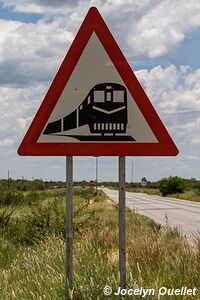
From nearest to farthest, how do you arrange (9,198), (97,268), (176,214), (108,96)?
(108,96), (97,268), (9,198), (176,214)

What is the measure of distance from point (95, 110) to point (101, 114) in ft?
0.20

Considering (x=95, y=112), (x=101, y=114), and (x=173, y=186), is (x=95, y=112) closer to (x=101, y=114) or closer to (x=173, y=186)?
(x=101, y=114)

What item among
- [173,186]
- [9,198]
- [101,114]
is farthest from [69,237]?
[173,186]

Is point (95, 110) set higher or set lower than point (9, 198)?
higher

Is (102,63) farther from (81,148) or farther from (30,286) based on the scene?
(30,286)

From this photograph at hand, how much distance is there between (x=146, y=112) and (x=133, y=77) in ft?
1.02

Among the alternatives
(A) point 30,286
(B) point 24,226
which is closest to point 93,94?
(A) point 30,286

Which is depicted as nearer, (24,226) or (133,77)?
(133,77)

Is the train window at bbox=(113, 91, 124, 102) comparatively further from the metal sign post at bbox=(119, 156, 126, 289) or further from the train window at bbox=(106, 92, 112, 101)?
the metal sign post at bbox=(119, 156, 126, 289)

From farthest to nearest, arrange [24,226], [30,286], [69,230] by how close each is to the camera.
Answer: [24,226], [30,286], [69,230]

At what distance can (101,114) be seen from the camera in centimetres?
541

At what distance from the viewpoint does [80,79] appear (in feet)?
17.9

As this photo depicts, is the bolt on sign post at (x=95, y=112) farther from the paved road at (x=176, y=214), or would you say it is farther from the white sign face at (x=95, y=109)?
the paved road at (x=176, y=214)

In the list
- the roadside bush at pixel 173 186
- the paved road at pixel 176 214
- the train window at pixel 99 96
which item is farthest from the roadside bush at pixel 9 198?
the roadside bush at pixel 173 186
